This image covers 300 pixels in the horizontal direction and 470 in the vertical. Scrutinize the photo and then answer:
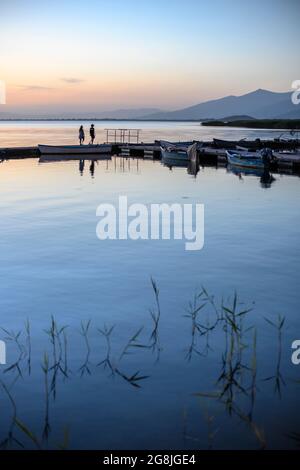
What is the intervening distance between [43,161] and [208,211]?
30.5 m

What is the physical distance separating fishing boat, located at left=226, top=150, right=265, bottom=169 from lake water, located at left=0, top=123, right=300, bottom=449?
71.3 ft

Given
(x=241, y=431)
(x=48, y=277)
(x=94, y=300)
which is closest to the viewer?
(x=241, y=431)

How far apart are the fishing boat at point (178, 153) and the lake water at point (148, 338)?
2810cm

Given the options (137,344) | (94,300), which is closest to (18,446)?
(137,344)

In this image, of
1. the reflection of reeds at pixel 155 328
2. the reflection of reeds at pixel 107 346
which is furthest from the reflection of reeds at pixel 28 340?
the reflection of reeds at pixel 155 328

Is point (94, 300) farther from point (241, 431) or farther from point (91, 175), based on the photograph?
point (91, 175)

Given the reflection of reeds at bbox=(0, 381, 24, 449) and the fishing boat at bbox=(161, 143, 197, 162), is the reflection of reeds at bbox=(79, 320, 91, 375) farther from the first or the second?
the fishing boat at bbox=(161, 143, 197, 162)

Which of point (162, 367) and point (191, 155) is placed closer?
point (162, 367)

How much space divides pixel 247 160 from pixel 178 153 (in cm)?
928

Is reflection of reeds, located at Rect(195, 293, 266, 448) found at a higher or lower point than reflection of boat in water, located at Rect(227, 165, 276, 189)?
lower

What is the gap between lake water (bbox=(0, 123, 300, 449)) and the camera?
7.30m

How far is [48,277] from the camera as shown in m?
14.4

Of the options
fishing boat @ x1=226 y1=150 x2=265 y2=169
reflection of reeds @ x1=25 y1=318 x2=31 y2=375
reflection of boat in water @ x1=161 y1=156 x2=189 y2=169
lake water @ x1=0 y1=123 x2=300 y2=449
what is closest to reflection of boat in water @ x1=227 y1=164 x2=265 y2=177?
fishing boat @ x1=226 y1=150 x2=265 y2=169
